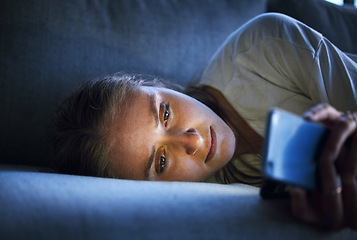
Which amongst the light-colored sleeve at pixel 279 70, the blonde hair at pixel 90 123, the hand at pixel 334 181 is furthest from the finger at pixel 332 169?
the blonde hair at pixel 90 123

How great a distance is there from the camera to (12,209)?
0.52m

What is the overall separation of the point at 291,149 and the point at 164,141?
0.44 m

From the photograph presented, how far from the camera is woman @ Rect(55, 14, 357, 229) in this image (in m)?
0.85

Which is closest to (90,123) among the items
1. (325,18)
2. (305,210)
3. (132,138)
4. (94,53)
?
(132,138)

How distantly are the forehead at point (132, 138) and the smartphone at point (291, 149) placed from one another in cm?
43

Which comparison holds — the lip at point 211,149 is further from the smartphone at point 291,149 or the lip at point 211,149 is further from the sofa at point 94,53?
the smartphone at point 291,149

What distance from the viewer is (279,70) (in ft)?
3.19

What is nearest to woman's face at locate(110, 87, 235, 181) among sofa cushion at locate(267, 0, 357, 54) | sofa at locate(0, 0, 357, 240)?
sofa at locate(0, 0, 357, 240)

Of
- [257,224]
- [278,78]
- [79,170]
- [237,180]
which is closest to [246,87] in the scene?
[278,78]

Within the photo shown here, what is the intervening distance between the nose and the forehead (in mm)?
56

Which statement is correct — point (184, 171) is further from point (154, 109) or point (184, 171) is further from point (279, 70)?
point (279, 70)

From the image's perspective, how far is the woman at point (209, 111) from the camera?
85 centimetres

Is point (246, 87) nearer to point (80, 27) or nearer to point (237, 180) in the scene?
point (237, 180)

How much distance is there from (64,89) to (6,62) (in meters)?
0.15
